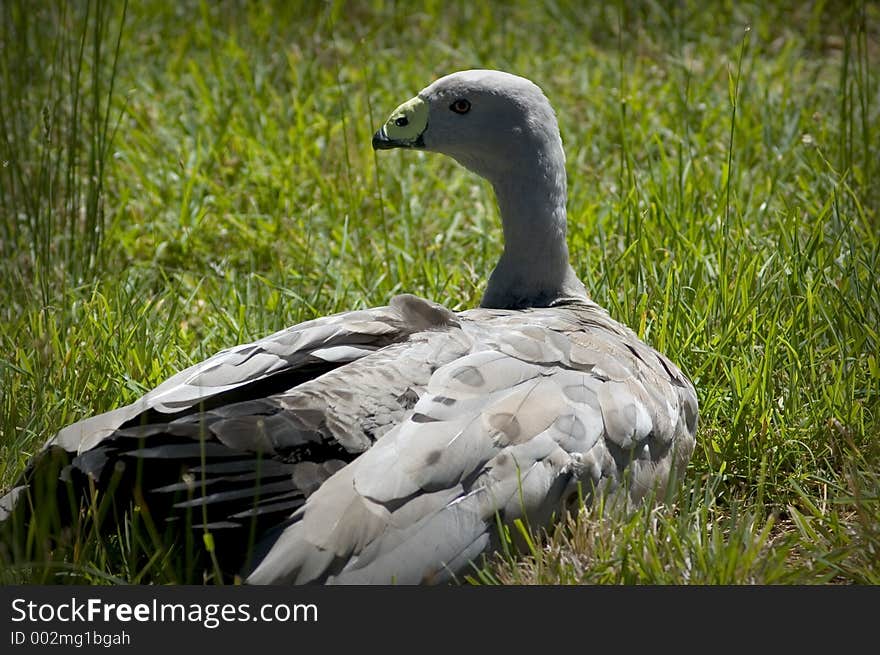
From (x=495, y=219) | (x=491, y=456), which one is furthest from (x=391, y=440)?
(x=495, y=219)

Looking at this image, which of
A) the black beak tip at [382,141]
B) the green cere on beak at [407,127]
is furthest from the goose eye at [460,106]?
the black beak tip at [382,141]

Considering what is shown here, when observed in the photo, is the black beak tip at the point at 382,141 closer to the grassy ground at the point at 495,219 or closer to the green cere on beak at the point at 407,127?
the green cere on beak at the point at 407,127

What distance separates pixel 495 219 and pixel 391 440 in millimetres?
2263

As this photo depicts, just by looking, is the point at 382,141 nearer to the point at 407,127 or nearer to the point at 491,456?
the point at 407,127

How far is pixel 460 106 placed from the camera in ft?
10.7

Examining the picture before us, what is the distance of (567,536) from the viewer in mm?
2543

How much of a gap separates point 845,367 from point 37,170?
2.74 meters

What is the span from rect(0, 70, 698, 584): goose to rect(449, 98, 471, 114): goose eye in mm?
607

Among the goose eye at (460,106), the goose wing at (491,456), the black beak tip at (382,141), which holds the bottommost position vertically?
the goose wing at (491,456)

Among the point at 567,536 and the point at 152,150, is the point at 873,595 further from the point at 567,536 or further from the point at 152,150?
the point at 152,150

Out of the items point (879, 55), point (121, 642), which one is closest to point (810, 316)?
point (121, 642)

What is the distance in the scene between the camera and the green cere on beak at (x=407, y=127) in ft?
10.8

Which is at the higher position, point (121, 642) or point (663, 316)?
point (663, 316)

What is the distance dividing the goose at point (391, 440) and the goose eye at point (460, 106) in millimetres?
607
